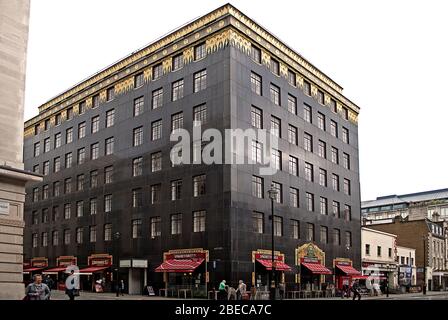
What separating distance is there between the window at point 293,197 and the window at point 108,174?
766 inches

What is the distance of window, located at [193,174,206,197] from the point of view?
4510cm

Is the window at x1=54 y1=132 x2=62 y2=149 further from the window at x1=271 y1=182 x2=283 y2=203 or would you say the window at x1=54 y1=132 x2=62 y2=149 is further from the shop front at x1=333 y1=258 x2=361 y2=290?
the shop front at x1=333 y1=258 x2=361 y2=290

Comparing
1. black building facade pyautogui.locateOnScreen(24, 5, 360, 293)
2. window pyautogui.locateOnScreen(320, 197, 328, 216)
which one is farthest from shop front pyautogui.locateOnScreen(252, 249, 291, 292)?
window pyautogui.locateOnScreen(320, 197, 328, 216)

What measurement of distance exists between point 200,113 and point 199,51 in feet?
20.1

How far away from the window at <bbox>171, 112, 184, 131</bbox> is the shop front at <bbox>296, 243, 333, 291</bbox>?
55.2ft

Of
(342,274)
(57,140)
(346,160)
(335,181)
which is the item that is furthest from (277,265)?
(57,140)

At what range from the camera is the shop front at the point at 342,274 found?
5750 centimetres

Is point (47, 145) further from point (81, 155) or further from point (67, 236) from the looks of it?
point (67, 236)

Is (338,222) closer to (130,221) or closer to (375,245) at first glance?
(375,245)

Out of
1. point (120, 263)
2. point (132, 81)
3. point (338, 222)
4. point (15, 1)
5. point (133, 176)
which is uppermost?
point (132, 81)

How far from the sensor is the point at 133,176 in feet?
174

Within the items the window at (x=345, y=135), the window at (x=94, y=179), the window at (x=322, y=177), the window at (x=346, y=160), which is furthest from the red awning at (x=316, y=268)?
the window at (x=94, y=179)

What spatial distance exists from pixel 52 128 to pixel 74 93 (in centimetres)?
730
